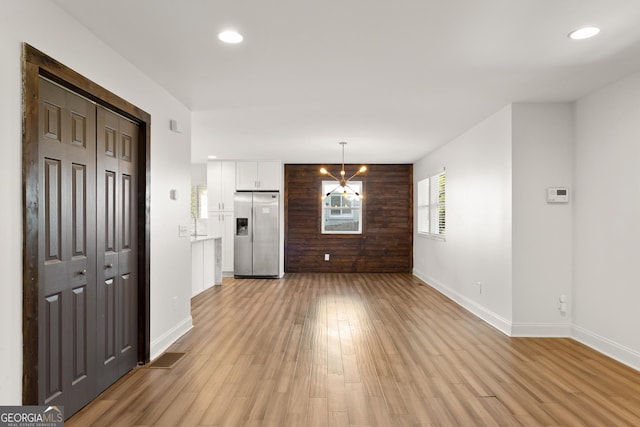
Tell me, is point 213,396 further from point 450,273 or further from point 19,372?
point 450,273

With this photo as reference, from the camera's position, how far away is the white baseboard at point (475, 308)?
4410mm

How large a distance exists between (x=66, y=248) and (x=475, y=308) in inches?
188

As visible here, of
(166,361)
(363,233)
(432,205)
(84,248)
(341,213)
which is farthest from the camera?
(341,213)

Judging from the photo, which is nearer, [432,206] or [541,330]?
[541,330]

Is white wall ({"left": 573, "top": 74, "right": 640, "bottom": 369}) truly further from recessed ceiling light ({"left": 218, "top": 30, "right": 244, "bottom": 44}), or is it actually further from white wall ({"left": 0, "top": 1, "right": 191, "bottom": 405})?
white wall ({"left": 0, "top": 1, "right": 191, "bottom": 405})

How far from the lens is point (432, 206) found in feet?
25.1

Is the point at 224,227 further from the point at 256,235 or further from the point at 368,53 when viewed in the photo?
the point at 368,53

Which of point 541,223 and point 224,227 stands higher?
point 541,223

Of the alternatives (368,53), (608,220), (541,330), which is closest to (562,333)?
(541,330)

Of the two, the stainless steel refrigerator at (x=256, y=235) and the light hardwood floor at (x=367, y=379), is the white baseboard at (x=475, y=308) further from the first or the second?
the stainless steel refrigerator at (x=256, y=235)

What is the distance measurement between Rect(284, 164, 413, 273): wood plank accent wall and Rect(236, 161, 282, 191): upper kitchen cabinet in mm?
731

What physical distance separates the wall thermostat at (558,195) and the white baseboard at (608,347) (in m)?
1.38

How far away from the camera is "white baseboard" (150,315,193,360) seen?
3.59 meters

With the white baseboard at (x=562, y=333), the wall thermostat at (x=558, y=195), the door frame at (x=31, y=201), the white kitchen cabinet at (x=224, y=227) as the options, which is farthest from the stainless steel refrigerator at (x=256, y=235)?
the door frame at (x=31, y=201)
